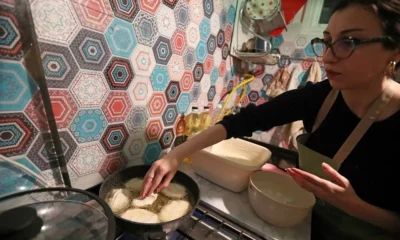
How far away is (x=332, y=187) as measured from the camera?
500 millimetres

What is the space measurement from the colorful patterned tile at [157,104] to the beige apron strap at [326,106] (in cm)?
62

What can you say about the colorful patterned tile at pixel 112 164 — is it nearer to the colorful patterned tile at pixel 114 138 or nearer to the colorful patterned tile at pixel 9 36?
the colorful patterned tile at pixel 114 138

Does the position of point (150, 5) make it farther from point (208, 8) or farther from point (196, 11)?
point (208, 8)

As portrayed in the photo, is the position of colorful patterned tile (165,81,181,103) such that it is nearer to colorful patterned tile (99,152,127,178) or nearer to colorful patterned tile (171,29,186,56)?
colorful patterned tile (171,29,186,56)

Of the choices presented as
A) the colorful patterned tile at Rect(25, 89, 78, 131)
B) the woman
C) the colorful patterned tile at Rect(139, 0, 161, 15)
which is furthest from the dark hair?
the colorful patterned tile at Rect(25, 89, 78, 131)

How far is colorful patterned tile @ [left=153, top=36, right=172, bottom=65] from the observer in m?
0.73

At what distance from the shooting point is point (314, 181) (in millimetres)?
516

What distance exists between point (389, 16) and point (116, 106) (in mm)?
808

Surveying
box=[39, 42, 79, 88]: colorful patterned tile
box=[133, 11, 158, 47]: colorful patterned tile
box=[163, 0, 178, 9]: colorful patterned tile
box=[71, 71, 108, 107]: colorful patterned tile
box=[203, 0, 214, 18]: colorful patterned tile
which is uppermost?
box=[203, 0, 214, 18]: colorful patterned tile

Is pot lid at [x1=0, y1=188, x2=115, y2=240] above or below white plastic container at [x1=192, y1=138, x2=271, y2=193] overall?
above

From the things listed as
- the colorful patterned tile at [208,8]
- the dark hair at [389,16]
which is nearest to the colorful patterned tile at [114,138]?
the colorful patterned tile at [208,8]

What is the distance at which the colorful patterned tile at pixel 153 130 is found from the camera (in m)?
0.79

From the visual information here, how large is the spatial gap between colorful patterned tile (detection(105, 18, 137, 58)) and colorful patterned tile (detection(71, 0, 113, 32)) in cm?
2

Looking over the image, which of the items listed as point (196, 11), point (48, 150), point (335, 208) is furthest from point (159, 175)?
point (196, 11)
